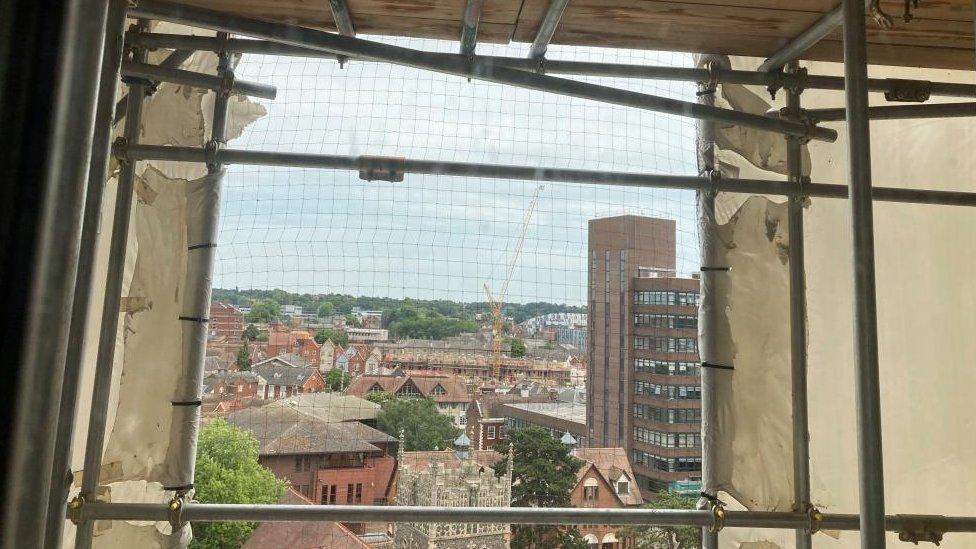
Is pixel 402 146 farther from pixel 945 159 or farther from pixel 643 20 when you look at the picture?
pixel 945 159

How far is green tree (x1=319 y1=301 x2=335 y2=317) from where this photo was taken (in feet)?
5.48

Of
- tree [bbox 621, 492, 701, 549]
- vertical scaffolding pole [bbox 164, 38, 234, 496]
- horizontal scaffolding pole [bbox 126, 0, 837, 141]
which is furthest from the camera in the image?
tree [bbox 621, 492, 701, 549]

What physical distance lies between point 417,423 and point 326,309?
41 centimetres

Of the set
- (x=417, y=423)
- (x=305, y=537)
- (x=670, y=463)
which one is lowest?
(x=305, y=537)

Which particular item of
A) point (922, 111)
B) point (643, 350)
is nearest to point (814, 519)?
point (643, 350)

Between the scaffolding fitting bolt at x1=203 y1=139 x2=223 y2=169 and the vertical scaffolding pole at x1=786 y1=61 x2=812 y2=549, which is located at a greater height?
the scaffolding fitting bolt at x1=203 y1=139 x2=223 y2=169

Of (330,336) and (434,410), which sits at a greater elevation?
(330,336)

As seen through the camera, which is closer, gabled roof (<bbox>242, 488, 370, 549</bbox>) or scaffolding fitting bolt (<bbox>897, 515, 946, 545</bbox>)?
scaffolding fitting bolt (<bbox>897, 515, 946, 545</bbox>)

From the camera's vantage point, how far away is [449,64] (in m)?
1.46

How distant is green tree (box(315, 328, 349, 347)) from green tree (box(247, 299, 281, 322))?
0.45 feet

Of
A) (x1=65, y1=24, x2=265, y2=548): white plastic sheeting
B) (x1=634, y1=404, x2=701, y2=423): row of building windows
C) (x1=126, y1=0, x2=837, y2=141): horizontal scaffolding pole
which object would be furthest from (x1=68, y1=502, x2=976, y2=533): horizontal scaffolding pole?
(x1=126, y1=0, x2=837, y2=141): horizontal scaffolding pole

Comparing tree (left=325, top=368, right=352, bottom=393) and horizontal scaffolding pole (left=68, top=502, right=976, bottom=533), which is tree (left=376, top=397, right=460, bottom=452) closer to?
tree (left=325, top=368, right=352, bottom=393)

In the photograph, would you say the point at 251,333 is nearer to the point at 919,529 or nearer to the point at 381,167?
the point at 381,167

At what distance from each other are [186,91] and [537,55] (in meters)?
0.95
